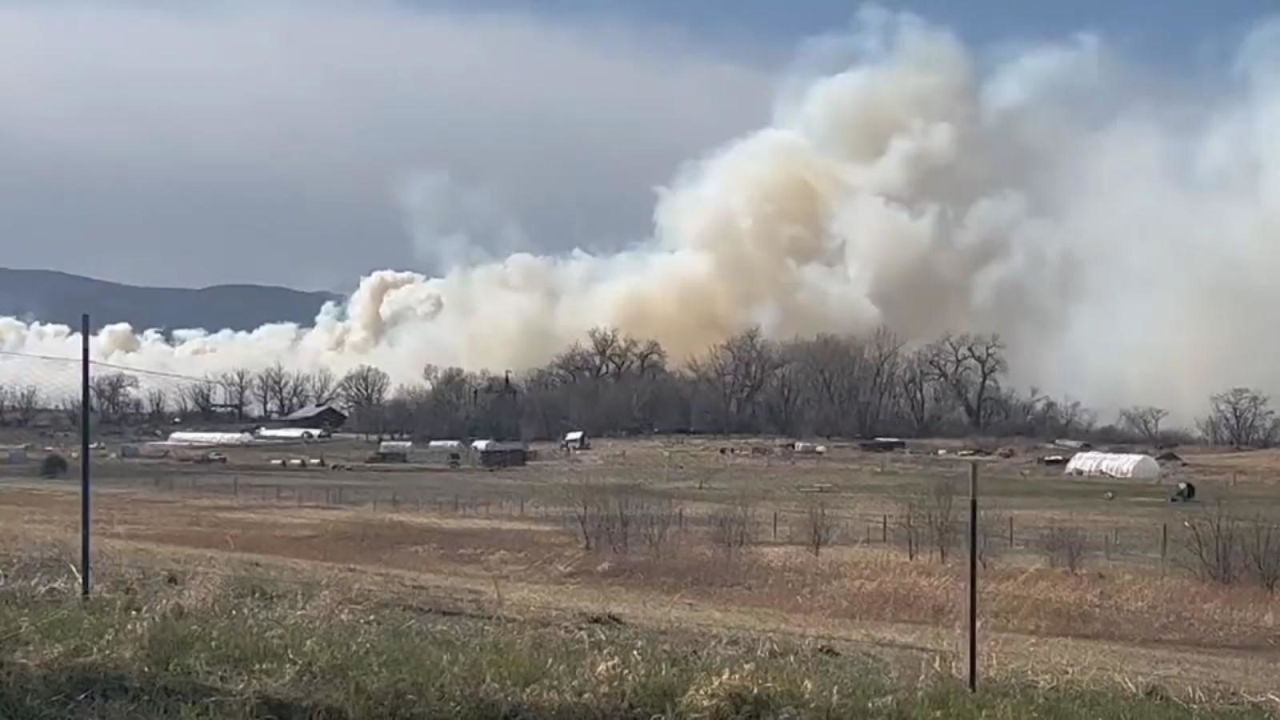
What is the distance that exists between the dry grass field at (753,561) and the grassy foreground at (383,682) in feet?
6.12

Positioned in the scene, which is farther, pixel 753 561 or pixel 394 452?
pixel 394 452

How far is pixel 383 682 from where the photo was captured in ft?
24.8

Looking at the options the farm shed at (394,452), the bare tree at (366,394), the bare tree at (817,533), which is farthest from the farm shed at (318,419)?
the bare tree at (817,533)

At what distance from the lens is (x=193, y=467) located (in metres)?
90.1

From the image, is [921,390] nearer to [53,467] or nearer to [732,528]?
[53,467]

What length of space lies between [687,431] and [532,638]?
132 meters

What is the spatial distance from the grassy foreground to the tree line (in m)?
125

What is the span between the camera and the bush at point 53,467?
74.9 metres

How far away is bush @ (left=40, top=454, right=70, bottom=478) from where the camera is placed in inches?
2948

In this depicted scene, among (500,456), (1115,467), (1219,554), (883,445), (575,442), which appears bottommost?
(1115,467)

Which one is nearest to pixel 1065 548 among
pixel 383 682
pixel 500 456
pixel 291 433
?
pixel 383 682

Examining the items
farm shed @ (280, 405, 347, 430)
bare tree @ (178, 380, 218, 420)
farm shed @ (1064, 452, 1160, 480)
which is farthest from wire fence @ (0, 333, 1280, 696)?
farm shed @ (280, 405, 347, 430)

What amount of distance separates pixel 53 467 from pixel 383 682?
74934 mm

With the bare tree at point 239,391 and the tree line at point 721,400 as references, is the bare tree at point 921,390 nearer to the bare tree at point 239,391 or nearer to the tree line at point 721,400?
the tree line at point 721,400
